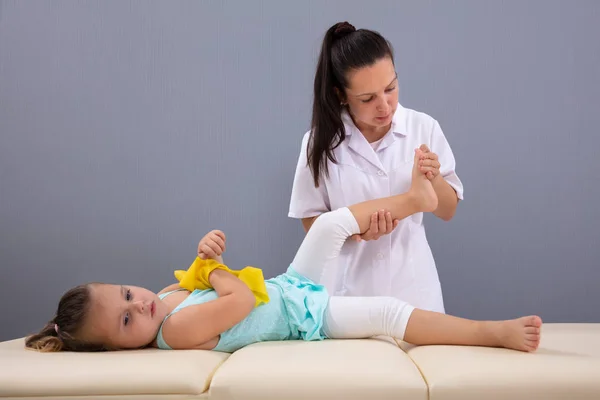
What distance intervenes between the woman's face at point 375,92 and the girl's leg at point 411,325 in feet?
1.98

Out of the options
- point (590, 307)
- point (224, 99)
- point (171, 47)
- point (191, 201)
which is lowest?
point (590, 307)

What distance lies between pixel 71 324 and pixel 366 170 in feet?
3.35

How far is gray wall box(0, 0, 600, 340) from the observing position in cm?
268

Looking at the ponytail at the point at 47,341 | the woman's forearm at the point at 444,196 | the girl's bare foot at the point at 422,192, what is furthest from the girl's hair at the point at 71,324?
the woman's forearm at the point at 444,196

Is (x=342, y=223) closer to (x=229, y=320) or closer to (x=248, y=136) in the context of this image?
(x=229, y=320)

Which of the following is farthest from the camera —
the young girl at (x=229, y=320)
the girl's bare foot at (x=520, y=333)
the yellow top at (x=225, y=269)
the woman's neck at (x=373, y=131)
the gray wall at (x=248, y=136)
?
the gray wall at (x=248, y=136)

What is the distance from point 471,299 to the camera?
106 inches

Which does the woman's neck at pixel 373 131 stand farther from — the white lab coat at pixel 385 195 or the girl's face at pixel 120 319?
the girl's face at pixel 120 319

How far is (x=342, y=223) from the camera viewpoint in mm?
1816

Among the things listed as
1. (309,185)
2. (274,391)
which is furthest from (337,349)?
(309,185)

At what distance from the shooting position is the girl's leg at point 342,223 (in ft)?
5.86

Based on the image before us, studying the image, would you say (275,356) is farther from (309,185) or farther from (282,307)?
(309,185)

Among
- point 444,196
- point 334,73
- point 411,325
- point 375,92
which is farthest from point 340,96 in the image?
point 411,325

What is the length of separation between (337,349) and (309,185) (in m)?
0.84
